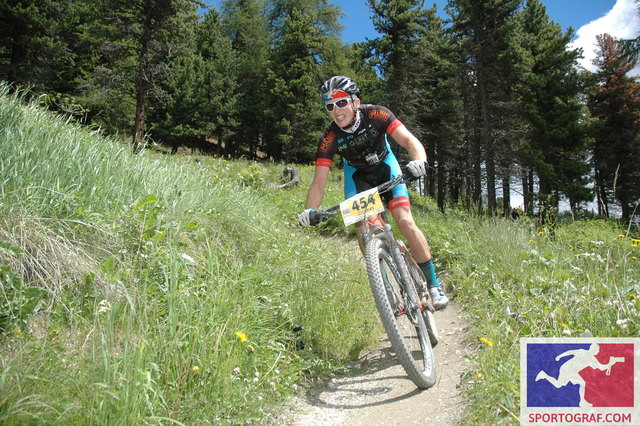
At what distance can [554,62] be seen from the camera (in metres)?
18.8

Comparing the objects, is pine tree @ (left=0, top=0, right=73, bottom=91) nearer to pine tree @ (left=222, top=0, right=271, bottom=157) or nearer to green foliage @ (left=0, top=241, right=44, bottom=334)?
pine tree @ (left=222, top=0, right=271, bottom=157)

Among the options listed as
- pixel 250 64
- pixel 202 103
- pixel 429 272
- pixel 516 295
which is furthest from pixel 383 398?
pixel 250 64

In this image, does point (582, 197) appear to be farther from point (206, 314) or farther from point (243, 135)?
point (243, 135)

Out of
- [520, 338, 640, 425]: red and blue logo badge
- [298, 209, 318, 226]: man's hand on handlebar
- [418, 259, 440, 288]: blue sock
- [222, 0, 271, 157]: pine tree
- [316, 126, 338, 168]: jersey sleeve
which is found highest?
[222, 0, 271, 157]: pine tree

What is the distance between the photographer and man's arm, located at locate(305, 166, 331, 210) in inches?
143

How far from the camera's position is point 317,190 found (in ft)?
12.1

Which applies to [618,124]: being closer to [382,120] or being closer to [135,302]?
[382,120]

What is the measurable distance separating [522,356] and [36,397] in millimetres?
2670

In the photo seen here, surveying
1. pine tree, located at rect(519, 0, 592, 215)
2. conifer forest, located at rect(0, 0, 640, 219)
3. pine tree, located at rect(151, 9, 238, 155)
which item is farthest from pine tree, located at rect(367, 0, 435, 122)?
pine tree, located at rect(151, 9, 238, 155)

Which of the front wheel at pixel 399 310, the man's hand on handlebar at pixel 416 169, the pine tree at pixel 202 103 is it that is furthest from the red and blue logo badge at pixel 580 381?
the pine tree at pixel 202 103

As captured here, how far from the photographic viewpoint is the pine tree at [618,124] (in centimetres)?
2259

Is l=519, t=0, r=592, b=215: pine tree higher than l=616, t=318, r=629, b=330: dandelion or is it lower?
higher

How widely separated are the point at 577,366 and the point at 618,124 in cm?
2765

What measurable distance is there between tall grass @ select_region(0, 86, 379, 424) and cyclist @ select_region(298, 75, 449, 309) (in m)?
0.94
